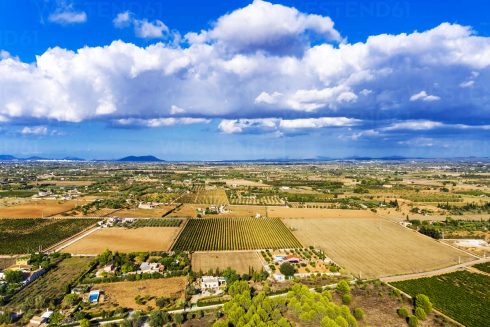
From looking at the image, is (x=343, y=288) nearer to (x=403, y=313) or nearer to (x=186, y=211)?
(x=403, y=313)

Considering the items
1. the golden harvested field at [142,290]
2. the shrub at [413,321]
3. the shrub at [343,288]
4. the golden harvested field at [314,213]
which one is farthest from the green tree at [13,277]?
the golden harvested field at [314,213]

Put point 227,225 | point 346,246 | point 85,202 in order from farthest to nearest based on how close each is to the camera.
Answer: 1. point 85,202
2. point 227,225
3. point 346,246

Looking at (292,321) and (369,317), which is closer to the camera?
(292,321)

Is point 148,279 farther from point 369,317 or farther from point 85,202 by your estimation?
point 85,202

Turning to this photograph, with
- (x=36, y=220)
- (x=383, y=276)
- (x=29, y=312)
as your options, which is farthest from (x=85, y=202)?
(x=383, y=276)

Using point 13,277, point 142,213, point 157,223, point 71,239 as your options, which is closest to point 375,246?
point 157,223

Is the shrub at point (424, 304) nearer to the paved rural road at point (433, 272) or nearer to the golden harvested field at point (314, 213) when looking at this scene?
the paved rural road at point (433, 272)

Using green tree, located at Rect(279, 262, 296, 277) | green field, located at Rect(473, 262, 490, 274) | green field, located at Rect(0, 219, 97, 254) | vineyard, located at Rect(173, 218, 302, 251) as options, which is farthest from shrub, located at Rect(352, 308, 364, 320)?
green field, located at Rect(0, 219, 97, 254)

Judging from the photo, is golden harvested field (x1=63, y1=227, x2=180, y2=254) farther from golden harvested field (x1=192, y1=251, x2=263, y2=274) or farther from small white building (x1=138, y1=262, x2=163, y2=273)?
small white building (x1=138, y1=262, x2=163, y2=273)
